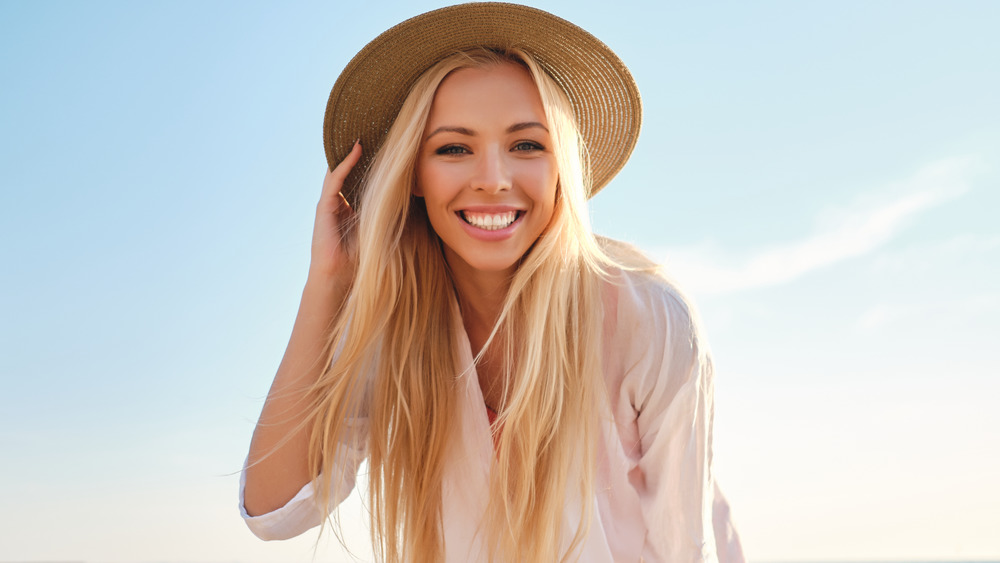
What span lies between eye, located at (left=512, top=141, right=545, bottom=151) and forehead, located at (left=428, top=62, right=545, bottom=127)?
0.27 feet

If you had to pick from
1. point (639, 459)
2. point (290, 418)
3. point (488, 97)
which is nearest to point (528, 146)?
point (488, 97)

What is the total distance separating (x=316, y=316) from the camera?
326cm

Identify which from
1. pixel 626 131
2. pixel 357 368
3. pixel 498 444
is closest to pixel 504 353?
pixel 498 444

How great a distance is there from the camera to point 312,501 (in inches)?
129

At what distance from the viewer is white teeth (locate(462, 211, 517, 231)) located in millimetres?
3072

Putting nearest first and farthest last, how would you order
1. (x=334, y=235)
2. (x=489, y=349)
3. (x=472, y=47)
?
(x=472, y=47) < (x=334, y=235) < (x=489, y=349)

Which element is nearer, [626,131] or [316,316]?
[316,316]

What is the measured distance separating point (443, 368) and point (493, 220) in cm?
64

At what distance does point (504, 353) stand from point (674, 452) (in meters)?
0.74

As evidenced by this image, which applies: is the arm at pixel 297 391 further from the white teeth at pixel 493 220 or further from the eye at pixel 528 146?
the eye at pixel 528 146

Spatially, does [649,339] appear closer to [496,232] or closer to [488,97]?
[496,232]

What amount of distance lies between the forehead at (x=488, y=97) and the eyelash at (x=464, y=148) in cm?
9

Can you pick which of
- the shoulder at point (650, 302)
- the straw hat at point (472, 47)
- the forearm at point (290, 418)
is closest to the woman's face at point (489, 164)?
the straw hat at point (472, 47)

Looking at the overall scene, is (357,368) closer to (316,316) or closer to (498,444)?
(316,316)
